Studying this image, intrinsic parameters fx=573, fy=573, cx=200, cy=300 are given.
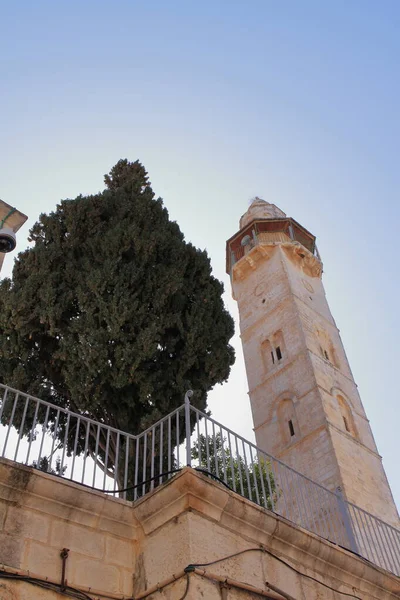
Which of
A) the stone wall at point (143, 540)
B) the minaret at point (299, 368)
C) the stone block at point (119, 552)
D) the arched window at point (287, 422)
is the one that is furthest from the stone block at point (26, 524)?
the arched window at point (287, 422)

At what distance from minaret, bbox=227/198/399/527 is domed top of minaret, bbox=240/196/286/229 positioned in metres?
0.32

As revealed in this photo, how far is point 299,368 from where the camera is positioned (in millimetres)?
22016

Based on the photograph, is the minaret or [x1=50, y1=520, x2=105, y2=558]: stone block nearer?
[x1=50, y1=520, x2=105, y2=558]: stone block

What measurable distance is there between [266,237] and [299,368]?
26.8 ft

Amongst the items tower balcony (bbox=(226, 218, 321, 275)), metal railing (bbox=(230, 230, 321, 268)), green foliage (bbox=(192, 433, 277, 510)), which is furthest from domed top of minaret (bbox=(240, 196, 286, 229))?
green foliage (bbox=(192, 433, 277, 510))

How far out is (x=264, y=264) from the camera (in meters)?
27.2

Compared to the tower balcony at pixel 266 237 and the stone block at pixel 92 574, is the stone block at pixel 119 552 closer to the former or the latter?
the stone block at pixel 92 574

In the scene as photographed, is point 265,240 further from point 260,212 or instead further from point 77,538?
point 77,538

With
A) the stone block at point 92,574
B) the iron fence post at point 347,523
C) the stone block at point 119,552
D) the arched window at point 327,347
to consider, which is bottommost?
the stone block at point 92,574

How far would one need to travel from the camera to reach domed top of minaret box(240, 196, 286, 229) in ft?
102

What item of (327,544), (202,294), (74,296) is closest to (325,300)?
(202,294)

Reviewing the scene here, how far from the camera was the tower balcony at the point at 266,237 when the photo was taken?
27.8 metres

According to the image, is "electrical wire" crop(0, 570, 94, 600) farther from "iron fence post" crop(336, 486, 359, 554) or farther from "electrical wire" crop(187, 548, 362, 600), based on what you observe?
"iron fence post" crop(336, 486, 359, 554)

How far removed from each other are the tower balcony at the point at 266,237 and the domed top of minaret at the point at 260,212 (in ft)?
6.53
